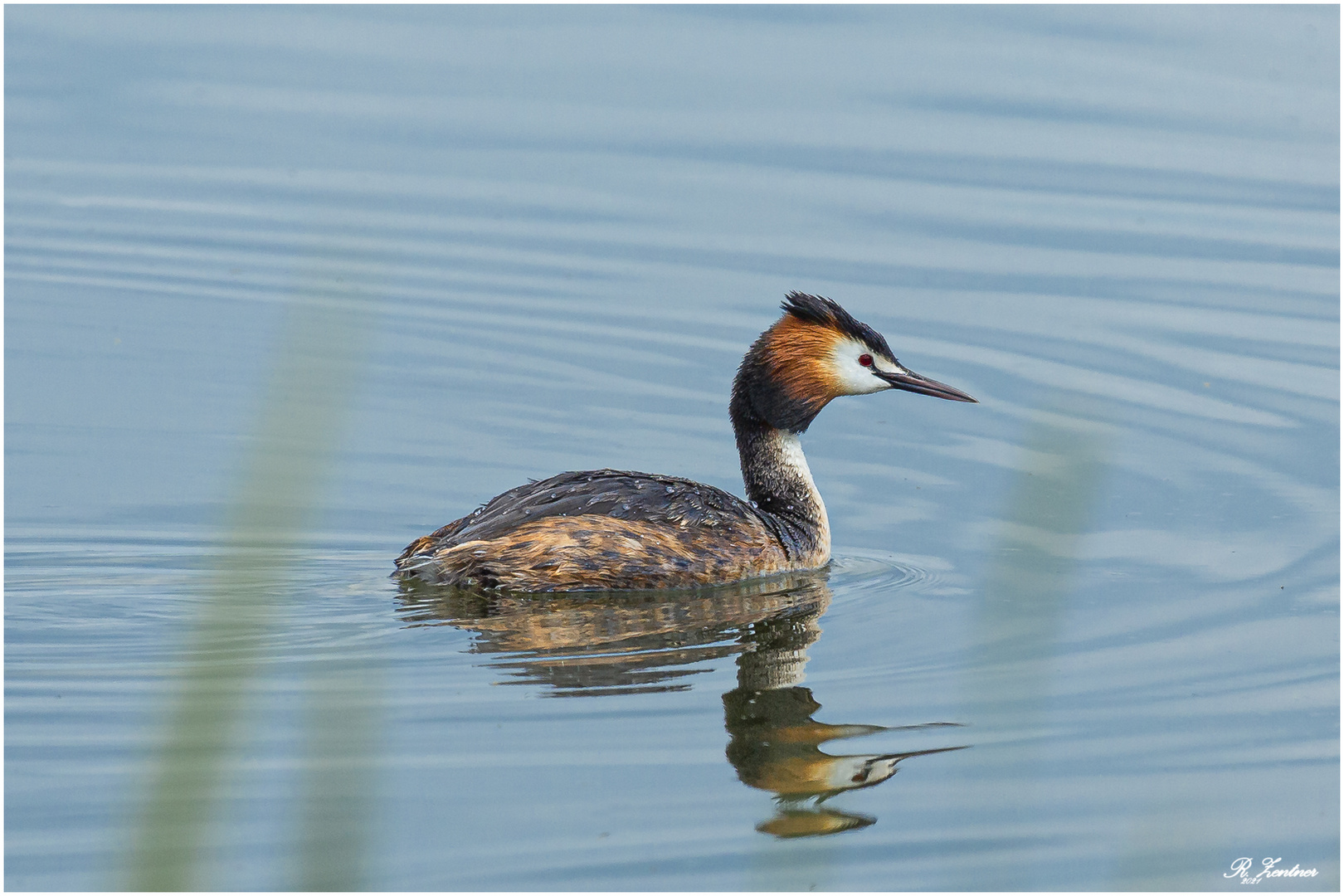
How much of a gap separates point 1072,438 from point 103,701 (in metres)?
4.09

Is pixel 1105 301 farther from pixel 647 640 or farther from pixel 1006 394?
pixel 647 640

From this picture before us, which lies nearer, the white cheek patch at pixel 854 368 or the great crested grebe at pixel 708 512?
the great crested grebe at pixel 708 512

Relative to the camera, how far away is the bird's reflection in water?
5.84 metres

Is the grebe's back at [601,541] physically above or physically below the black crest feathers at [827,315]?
below

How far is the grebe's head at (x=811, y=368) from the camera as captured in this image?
343 inches

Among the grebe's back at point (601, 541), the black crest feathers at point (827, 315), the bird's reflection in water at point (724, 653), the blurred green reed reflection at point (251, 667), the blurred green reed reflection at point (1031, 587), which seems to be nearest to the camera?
the blurred green reed reflection at point (251, 667)

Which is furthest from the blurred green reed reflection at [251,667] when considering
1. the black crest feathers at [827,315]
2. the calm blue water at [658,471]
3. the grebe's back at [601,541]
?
the black crest feathers at [827,315]

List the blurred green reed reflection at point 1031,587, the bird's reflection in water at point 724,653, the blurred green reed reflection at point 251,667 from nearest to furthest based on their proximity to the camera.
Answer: the blurred green reed reflection at point 251,667 → the blurred green reed reflection at point 1031,587 → the bird's reflection in water at point 724,653

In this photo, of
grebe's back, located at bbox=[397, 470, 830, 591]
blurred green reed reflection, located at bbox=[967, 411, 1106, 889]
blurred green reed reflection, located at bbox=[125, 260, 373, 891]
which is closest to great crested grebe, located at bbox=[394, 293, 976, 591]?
grebe's back, located at bbox=[397, 470, 830, 591]

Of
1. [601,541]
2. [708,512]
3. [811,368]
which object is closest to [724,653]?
[601,541]

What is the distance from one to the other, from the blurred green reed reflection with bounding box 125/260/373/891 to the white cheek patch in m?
5.72

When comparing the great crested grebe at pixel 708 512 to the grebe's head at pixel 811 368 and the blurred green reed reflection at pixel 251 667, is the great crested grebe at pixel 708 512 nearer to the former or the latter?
the grebe's head at pixel 811 368

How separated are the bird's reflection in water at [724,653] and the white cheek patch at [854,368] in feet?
3.11

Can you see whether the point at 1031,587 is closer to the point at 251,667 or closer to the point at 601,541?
the point at 601,541
